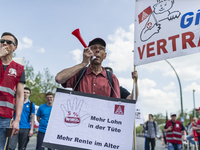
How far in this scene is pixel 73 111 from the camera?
185 cm

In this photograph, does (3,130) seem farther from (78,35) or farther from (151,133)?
(151,133)

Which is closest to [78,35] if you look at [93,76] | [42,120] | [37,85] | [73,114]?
[93,76]

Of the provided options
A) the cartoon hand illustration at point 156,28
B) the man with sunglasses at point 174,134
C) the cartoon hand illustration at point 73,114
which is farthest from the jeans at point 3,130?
the man with sunglasses at point 174,134

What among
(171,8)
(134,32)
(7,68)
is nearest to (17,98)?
(7,68)

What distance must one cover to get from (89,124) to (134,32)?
2128mm

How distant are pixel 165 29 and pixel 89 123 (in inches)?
Answer: 86.9

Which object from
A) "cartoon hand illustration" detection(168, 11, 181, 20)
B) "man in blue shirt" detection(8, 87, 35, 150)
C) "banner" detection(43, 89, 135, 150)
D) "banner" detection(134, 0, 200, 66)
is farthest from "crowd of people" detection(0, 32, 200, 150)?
"man in blue shirt" detection(8, 87, 35, 150)

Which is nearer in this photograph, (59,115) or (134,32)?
(59,115)

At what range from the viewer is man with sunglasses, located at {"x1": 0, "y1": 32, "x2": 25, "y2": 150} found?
2545mm

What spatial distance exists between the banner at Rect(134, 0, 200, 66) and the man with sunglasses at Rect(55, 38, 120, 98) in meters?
1.17

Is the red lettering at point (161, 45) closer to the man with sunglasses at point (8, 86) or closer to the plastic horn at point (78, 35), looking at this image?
the plastic horn at point (78, 35)

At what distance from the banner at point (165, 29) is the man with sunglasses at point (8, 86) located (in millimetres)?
1900

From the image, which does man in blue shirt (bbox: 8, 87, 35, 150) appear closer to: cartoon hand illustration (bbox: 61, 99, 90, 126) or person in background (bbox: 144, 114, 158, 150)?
cartoon hand illustration (bbox: 61, 99, 90, 126)

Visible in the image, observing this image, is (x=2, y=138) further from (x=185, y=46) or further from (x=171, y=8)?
(x=171, y=8)
